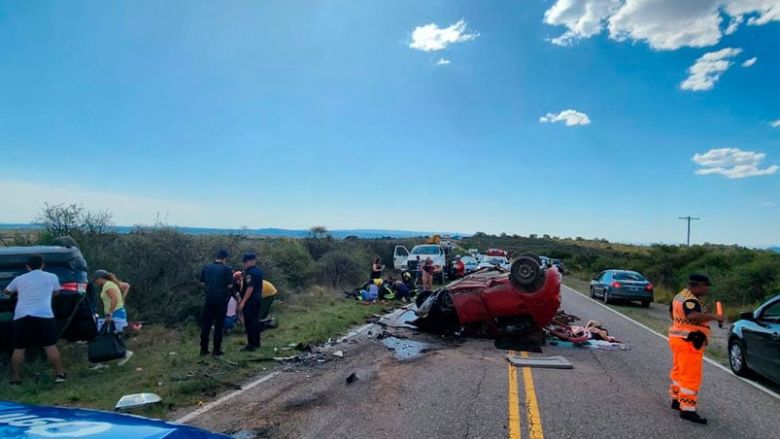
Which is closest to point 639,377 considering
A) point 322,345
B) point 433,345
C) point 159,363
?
point 433,345

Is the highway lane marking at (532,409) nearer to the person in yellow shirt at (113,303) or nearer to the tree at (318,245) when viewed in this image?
the person in yellow shirt at (113,303)

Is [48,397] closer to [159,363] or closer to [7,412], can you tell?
[159,363]

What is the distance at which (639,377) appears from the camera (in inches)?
289

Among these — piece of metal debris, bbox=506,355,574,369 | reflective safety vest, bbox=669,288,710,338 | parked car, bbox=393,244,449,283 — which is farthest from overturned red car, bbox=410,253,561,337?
parked car, bbox=393,244,449,283

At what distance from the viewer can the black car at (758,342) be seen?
22.4 ft

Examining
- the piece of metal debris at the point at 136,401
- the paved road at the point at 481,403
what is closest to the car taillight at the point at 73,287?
the piece of metal debris at the point at 136,401

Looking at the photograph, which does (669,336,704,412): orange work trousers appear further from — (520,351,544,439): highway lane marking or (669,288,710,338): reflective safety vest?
(520,351,544,439): highway lane marking

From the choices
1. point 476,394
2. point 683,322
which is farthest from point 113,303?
point 683,322

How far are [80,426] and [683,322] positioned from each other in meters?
5.68

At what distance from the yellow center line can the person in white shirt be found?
6001 millimetres

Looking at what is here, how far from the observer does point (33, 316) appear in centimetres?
689

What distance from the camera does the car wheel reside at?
25.4ft

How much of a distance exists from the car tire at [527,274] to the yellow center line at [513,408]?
2.83 metres

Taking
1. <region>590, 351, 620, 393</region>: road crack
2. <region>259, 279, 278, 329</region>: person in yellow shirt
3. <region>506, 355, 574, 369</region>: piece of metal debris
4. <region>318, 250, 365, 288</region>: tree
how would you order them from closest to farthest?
<region>590, 351, 620, 393</region>: road crack, <region>506, 355, 574, 369</region>: piece of metal debris, <region>259, 279, 278, 329</region>: person in yellow shirt, <region>318, 250, 365, 288</region>: tree
